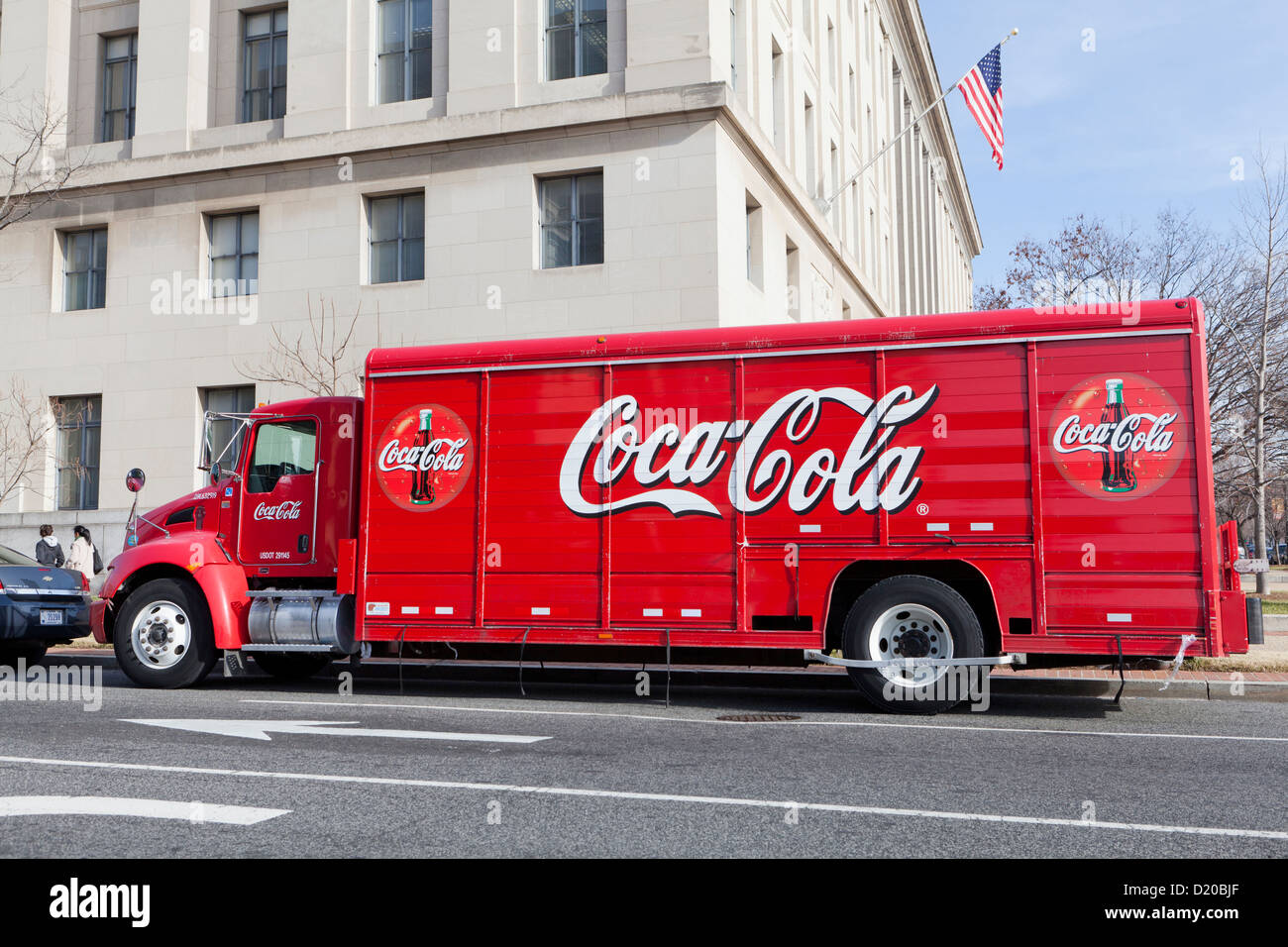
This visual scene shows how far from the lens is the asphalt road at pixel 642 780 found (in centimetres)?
508

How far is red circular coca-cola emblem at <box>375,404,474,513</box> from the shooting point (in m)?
10.6

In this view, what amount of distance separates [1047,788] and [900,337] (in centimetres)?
434

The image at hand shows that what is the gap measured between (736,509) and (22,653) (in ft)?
30.8

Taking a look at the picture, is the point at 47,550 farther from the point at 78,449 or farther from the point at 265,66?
the point at 265,66

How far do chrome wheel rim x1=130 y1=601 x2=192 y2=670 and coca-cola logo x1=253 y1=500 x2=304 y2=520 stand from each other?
123cm

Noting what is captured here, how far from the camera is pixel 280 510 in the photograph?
11.5 meters

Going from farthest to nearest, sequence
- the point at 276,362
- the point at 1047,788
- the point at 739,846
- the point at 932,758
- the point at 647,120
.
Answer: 1. the point at 276,362
2. the point at 647,120
3. the point at 932,758
4. the point at 1047,788
5. the point at 739,846

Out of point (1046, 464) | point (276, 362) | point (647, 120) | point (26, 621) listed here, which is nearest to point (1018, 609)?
point (1046, 464)

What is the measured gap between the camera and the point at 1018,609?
9.03 m

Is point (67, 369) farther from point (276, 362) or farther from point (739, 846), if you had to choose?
point (739, 846)

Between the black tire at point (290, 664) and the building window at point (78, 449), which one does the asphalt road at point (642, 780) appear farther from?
the building window at point (78, 449)

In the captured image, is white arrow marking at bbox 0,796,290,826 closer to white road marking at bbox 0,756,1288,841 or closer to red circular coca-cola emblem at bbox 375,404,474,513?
white road marking at bbox 0,756,1288,841

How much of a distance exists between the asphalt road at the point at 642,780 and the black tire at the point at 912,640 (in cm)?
19

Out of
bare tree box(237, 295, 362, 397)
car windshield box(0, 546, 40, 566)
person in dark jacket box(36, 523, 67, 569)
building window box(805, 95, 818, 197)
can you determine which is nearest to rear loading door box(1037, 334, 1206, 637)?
car windshield box(0, 546, 40, 566)
